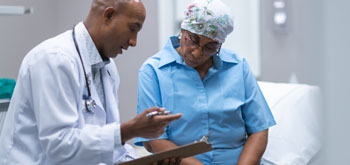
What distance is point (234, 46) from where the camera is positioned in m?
2.53

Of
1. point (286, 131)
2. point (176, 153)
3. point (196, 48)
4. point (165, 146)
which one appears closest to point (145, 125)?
point (176, 153)

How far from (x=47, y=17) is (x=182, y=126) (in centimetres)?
226

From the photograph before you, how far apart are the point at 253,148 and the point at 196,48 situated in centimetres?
47

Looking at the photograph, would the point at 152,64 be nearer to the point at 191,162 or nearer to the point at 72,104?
the point at 191,162

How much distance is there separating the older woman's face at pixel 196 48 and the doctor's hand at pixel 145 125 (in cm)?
55

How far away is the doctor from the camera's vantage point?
1.05 meters

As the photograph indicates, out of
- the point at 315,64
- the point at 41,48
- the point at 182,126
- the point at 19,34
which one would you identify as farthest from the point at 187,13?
the point at 19,34

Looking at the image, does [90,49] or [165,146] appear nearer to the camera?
[90,49]

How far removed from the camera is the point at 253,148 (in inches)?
61.8

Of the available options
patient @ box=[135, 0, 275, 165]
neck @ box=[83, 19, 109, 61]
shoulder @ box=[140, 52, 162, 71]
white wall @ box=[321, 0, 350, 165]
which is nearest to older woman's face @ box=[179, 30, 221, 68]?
patient @ box=[135, 0, 275, 165]

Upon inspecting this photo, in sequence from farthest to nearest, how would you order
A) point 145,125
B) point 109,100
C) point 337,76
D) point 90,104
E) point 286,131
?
point 286,131, point 109,100, point 90,104, point 145,125, point 337,76

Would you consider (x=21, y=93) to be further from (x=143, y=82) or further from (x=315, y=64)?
(x=315, y=64)

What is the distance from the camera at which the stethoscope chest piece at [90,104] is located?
117cm

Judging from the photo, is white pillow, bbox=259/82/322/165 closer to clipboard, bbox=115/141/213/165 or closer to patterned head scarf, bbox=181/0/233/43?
patterned head scarf, bbox=181/0/233/43
